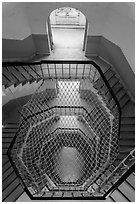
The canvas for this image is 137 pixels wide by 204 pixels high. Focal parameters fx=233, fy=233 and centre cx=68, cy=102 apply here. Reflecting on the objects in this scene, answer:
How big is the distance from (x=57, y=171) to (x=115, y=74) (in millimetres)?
3576

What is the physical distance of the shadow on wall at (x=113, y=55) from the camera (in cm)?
587

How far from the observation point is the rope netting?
596 centimetres

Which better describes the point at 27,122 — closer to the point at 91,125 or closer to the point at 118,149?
the point at 91,125

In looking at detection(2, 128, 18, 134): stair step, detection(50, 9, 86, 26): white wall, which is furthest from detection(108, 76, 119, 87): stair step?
detection(2, 128, 18, 134): stair step

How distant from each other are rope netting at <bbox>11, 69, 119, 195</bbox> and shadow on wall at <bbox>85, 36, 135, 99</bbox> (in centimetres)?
82

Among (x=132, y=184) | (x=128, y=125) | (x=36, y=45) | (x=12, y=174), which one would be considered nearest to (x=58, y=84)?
(x=36, y=45)

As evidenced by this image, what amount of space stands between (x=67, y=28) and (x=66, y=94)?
7.11 ft

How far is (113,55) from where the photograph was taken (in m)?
6.21

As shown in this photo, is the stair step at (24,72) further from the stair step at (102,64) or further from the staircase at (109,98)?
the stair step at (102,64)

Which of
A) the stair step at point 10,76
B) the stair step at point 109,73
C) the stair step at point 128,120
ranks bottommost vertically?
the stair step at point 128,120

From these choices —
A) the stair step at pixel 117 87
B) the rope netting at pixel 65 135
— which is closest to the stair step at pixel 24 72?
the rope netting at pixel 65 135

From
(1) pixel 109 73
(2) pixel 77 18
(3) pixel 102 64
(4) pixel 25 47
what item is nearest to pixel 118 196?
(1) pixel 109 73

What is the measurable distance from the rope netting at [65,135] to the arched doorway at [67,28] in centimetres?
117

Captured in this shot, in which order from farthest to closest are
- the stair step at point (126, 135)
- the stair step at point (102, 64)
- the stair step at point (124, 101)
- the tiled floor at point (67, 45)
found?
the tiled floor at point (67, 45) < the stair step at point (102, 64) < the stair step at point (124, 101) < the stair step at point (126, 135)
